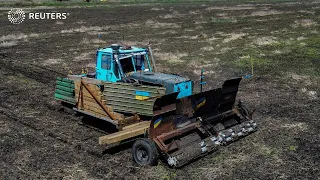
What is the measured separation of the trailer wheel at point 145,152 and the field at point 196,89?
0.27 meters

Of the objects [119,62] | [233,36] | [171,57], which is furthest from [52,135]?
[233,36]

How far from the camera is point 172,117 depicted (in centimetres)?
1068

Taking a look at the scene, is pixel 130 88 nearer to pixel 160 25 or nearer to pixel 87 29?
pixel 87 29

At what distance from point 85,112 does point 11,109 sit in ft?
13.7

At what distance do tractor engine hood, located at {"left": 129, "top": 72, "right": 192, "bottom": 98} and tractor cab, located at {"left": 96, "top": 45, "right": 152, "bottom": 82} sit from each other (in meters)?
0.52

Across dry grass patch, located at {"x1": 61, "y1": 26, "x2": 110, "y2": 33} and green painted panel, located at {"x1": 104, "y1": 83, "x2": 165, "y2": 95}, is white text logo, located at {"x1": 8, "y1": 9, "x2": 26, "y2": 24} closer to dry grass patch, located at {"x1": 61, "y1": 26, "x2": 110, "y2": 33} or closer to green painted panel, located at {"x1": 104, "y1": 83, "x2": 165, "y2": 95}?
dry grass patch, located at {"x1": 61, "y1": 26, "x2": 110, "y2": 33}

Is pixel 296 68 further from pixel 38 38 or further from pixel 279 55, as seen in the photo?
pixel 38 38

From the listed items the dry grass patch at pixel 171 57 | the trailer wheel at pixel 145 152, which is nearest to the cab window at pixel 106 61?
the trailer wheel at pixel 145 152

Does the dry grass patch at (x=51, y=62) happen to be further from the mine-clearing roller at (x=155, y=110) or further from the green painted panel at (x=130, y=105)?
the green painted panel at (x=130, y=105)

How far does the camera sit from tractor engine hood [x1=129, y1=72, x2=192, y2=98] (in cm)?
1145

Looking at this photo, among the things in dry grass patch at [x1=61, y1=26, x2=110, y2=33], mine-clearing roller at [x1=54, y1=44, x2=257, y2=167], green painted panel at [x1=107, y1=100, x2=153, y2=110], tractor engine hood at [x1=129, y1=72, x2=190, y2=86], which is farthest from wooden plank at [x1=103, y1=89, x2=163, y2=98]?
dry grass patch at [x1=61, y1=26, x2=110, y2=33]

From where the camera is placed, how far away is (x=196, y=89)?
58.2 feet

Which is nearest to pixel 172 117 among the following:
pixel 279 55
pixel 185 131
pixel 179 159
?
pixel 185 131

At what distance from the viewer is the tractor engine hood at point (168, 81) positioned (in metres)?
11.4
